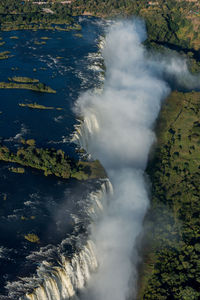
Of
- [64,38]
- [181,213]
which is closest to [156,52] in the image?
[64,38]

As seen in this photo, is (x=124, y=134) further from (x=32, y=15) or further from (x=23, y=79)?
(x=32, y=15)

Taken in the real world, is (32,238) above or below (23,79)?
below

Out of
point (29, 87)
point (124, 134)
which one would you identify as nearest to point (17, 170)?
point (124, 134)

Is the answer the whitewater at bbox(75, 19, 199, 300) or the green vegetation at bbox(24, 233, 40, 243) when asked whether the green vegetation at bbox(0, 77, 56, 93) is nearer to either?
the whitewater at bbox(75, 19, 199, 300)

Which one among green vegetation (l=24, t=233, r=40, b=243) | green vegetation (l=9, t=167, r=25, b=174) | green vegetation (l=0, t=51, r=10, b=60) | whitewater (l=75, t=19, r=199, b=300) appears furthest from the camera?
green vegetation (l=0, t=51, r=10, b=60)

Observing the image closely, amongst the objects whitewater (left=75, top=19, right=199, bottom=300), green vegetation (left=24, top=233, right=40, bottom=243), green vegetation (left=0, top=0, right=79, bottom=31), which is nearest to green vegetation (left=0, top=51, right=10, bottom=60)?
green vegetation (left=0, top=0, right=79, bottom=31)

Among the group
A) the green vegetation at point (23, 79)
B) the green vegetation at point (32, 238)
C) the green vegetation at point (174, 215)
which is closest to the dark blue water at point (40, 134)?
the green vegetation at point (32, 238)
